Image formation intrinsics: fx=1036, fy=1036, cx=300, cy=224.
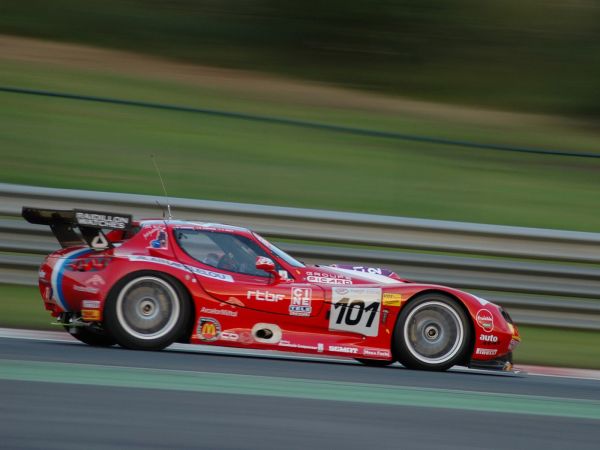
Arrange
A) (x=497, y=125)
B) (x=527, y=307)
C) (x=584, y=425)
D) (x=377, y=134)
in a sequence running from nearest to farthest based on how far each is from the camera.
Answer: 1. (x=584, y=425)
2. (x=527, y=307)
3. (x=377, y=134)
4. (x=497, y=125)

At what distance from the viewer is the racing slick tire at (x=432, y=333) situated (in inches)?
326

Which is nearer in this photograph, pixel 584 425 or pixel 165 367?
pixel 584 425

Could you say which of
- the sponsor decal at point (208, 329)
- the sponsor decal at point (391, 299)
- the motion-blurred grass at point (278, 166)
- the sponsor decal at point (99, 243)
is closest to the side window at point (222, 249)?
the sponsor decal at point (208, 329)

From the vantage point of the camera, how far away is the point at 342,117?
526 inches

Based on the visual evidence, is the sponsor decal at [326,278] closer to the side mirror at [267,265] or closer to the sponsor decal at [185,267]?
the side mirror at [267,265]

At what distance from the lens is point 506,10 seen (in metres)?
14.6

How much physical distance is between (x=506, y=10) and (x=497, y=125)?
1.81 m

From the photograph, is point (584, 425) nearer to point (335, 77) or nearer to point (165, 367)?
point (165, 367)

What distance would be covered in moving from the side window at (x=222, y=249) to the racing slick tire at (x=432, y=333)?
121 cm

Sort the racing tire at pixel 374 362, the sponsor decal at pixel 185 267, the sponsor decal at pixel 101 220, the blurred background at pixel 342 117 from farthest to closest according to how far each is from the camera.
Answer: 1. the blurred background at pixel 342 117
2. the racing tire at pixel 374 362
3. the sponsor decal at pixel 185 267
4. the sponsor decal at pixel 101 220

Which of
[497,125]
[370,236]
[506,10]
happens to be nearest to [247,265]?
[370,236]

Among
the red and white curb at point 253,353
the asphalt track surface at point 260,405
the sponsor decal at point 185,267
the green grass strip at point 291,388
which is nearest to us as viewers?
the asphalt track surface at point 260,405

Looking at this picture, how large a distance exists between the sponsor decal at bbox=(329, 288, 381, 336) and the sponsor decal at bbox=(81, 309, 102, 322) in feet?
5.93

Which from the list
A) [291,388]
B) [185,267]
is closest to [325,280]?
[185,267]
